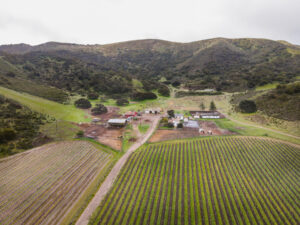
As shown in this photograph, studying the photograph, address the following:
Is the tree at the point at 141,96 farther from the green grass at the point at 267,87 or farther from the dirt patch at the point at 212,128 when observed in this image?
the green grass at the point at 267,87

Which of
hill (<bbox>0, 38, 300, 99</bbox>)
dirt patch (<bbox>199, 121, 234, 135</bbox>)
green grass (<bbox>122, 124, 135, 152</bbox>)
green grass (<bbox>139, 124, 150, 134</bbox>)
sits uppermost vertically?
hill (<bbox>0, 38, 300, 99</bbox>)

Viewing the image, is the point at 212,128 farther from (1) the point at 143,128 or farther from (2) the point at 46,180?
(2) the point at 46,180

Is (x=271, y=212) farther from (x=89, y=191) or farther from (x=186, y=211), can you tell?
(x=89, y=191)

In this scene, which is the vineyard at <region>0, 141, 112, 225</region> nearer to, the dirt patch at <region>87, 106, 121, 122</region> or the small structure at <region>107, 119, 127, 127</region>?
the small structure at <region>107, 119, 127, 127</region>

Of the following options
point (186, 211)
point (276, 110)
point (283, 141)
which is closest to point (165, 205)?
point (186, 211)

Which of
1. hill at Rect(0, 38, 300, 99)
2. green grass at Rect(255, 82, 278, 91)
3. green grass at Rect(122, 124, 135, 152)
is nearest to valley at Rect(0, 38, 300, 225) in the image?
green grass at Rect(122, 124, 135, 152)

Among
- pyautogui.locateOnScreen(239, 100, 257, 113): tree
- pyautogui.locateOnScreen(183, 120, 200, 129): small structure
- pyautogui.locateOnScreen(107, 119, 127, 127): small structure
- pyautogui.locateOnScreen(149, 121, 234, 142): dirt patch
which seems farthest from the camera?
pyautogui.locateOnScreen(239, 100, 257, 113): tree
